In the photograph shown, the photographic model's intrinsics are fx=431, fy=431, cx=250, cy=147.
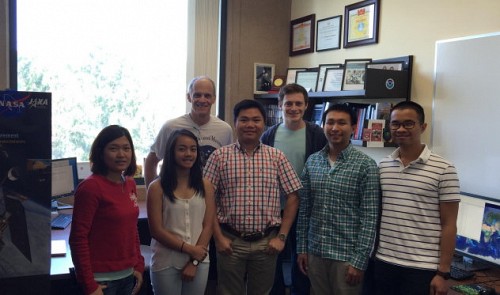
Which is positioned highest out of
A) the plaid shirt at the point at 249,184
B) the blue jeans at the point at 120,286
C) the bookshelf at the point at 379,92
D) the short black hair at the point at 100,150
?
the bookshelf at the point at 379,92

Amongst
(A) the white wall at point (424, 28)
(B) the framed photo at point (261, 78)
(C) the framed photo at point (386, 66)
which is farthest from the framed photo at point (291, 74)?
(C) the framed photo at point (386, 66)

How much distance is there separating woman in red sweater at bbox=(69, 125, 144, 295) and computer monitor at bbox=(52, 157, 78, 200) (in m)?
1.61

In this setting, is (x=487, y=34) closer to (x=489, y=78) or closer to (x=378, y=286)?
(x=489, y=78)

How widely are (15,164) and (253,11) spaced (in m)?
3.18

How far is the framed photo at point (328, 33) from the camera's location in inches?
151

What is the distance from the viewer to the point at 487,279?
2303mm

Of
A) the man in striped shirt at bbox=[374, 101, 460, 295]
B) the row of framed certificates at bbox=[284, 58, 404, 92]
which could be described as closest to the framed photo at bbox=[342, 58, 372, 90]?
the row of framed certificates at bbox=[284, 58, 404, 92]

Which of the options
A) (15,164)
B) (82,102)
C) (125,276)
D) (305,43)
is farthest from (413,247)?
(82,102)

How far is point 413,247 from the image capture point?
75.1 inches

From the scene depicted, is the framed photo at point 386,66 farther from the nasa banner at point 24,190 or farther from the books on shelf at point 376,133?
the nasa banner at point 24,190

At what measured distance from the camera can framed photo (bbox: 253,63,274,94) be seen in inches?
172

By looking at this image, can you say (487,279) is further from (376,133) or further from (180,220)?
(180,220)

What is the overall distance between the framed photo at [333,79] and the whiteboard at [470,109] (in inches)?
32.5

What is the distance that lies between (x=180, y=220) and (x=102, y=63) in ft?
7.89
